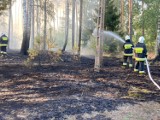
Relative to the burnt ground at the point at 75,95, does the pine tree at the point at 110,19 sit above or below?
above

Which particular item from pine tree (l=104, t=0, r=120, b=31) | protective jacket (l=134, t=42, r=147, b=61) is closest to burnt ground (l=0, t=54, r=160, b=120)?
protective jacket (l=134, t=42, r=147, b=61)

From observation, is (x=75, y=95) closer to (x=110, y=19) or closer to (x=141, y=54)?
(x=141, y=54)

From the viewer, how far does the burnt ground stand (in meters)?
6.81

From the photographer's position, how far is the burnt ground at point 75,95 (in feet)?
22.3

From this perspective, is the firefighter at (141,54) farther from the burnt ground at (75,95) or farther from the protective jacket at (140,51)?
the burnt ground at (75,95)

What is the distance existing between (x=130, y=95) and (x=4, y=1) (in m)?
8.70

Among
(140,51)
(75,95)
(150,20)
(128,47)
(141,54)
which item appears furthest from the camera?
(150,20)

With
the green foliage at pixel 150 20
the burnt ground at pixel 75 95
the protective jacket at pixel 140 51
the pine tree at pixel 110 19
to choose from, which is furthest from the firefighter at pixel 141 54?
the green foliage at pixel 150 20

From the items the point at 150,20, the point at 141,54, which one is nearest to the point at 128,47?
the point at 141,54

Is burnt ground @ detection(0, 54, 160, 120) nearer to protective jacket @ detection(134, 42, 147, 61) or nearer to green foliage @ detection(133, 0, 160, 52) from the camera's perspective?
protective jacket @ detection(134, 42, 147, 61)

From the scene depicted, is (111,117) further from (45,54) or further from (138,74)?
(45,54)

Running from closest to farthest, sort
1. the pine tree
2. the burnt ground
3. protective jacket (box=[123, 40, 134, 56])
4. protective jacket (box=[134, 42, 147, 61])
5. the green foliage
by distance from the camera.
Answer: the burnt ground
protective jacket (box=[134, 42, 147, 61])
protective jacket (box=[123, 40, 134, 56])
the pine tree
the green foliage

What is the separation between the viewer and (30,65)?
13.2 m

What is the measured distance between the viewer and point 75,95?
8344 millimetres
